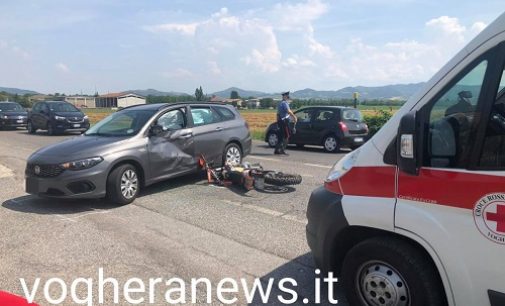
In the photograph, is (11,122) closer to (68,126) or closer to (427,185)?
(68,126)

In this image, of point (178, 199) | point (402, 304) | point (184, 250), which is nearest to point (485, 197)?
point (402, 304)

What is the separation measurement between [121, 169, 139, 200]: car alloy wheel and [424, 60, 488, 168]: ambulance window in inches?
202

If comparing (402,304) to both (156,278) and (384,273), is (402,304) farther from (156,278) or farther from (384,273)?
(156,278)

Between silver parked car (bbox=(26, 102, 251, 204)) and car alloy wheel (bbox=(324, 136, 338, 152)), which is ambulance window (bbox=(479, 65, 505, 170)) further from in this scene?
car alloy wheel (bbox=(324, 136, 338, 152))

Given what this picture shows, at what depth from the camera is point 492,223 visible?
244cm

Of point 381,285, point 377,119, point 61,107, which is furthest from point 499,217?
point 61,107

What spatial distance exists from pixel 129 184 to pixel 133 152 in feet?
1.69

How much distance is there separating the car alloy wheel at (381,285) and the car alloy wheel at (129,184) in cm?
457

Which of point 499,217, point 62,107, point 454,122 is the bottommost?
point 499,217

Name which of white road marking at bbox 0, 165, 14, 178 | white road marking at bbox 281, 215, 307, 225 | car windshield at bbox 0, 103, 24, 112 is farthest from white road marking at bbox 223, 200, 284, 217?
car windshield at bbox 0, 103, 24, 112

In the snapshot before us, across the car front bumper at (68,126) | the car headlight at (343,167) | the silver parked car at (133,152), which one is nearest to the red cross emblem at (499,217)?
the car headlight at (343,167)

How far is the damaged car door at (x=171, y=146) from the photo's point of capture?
24.0 feet

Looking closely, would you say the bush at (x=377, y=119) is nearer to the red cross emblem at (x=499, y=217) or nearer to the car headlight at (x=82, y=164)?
the car headlight at (x=82, y=164)

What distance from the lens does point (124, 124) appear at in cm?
757
